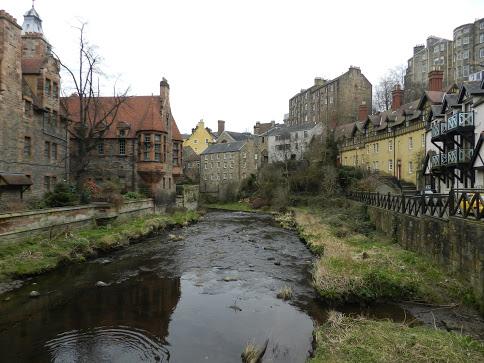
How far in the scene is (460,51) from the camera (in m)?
76.1

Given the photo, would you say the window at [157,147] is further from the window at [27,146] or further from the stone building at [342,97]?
the stone building at [342,97]

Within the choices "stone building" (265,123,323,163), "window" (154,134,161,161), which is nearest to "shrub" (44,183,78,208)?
"window" (154,134,161,161)

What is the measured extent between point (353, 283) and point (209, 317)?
4896 millimetres

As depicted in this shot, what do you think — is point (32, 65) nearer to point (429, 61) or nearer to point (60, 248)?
point (60, 248)

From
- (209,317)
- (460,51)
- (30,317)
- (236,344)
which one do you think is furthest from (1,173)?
(460,51)

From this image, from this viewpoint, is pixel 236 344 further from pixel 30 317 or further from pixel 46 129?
pixel 46 129

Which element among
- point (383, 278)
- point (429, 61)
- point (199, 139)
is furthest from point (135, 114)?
point (429, 61)

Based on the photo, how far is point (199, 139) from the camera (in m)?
84.8

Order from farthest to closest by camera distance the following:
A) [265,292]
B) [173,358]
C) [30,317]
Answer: [265,292] < [30,317] < [173,358]

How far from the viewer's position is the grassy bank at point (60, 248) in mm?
14562

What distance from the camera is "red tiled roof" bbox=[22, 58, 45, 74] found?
25672 mm

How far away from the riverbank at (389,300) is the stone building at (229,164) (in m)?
45.9

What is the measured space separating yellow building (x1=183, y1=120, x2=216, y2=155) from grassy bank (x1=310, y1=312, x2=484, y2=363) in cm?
7709

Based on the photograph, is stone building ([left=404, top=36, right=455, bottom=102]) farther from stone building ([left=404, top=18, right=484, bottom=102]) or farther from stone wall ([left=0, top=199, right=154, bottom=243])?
stone wall ([left=0, top=199, right=154, bottom=243])
